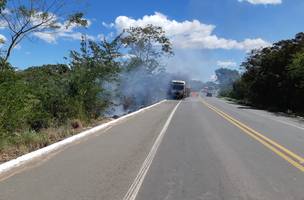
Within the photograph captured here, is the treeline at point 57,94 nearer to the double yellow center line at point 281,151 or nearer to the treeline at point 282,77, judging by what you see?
the double yellow center line at point 281,151

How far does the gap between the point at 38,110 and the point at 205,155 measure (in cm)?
866

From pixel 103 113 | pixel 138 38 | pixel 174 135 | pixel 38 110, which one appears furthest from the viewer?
pixel 138 38

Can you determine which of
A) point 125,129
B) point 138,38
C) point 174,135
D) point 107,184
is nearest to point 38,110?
point 125,129

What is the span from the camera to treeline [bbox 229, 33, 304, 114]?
144 feet

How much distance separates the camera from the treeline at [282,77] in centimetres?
4394

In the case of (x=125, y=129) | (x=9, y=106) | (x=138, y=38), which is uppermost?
(x=138, y=38)

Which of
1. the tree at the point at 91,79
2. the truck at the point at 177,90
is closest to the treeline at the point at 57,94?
the tree at the point at 91,79

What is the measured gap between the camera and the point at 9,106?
1332 cm

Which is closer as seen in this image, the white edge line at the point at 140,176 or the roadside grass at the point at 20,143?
the white edge line at the point at 140,176

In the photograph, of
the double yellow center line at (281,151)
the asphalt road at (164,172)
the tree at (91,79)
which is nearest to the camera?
the asphalt road at (164,172)

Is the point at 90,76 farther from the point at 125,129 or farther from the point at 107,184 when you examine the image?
the point at 107,184

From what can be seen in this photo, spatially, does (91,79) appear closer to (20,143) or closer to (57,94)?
(57,94)

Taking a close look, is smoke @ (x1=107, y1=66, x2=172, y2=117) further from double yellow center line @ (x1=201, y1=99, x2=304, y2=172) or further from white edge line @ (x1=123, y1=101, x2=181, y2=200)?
white edge line @ (x1=123, y1=101, x2=181, y2=200)

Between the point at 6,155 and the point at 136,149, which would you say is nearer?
the point at 6,155
